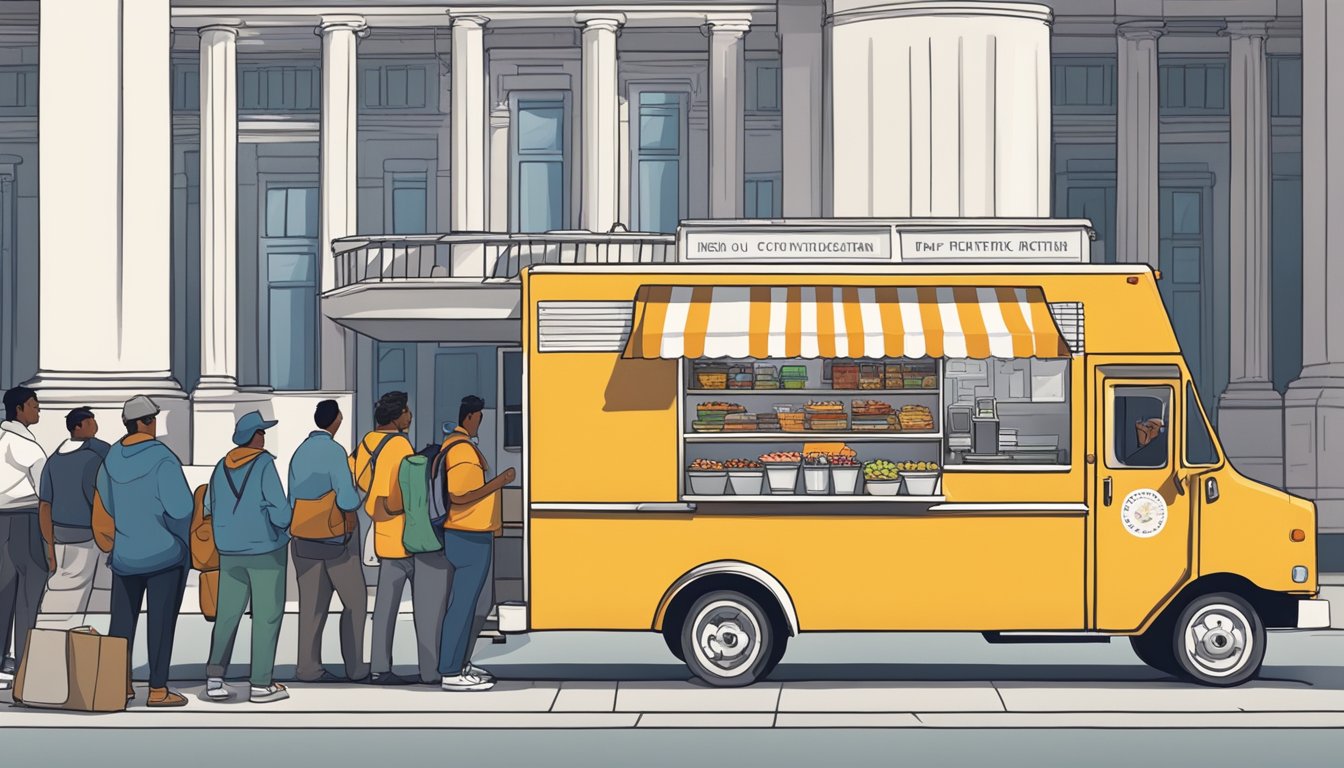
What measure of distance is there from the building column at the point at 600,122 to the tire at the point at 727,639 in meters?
14.6

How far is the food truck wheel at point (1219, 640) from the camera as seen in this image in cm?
1286

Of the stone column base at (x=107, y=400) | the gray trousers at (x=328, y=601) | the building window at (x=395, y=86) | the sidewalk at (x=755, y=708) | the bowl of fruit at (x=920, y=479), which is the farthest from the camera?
the building window at (x=395, y=86)

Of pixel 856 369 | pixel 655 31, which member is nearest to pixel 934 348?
pixel 856 369

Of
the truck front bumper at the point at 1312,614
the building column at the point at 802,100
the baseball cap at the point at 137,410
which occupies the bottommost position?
the truck front bumper at the point at 1312,614

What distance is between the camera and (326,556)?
12.7 meters

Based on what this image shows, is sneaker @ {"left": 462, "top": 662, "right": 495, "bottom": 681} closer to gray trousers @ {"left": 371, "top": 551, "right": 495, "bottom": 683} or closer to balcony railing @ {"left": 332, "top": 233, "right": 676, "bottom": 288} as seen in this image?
gray trousers @ {"left": 371, "top": 551, "right": 495, "bottom": 683}

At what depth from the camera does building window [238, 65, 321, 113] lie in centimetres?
2917

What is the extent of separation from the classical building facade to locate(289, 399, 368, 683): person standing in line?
34.0ft

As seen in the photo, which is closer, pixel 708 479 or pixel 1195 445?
pixel 1195 445

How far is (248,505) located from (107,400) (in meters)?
11.2

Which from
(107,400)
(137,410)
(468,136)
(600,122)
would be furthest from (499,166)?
(137,410)

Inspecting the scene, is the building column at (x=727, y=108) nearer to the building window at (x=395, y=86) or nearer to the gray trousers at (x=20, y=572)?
the building window at (x=395, y=86)

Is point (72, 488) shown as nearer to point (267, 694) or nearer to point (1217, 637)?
point (267, 694)

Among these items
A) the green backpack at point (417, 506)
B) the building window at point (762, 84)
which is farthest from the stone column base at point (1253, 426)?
the green backpack at point (417, 506)
